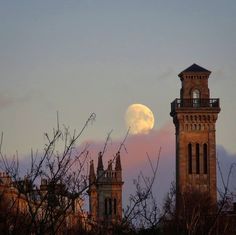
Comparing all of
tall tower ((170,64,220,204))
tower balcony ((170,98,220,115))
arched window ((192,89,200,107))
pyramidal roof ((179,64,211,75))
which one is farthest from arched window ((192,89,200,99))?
pyramidal roof ((179,64,211,75))

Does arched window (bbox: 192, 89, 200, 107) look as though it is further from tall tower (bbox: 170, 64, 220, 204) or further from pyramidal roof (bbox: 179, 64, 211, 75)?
pyramidal roof (bbox: 179, 64, 211, 75)

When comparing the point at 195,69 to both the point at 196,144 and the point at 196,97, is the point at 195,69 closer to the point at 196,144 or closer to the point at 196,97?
the point at 196,97

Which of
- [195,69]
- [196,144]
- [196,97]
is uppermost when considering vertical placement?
[195,69]

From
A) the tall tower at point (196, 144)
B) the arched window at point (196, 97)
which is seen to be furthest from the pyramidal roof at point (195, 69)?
the tall tower at point (196, 144)

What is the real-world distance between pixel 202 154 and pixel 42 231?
265 feet

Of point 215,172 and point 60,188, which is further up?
point 215,172

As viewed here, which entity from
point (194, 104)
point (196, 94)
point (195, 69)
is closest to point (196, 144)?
point (194, 104)

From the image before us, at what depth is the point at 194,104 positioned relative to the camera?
316 ft

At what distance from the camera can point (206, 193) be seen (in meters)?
87.7

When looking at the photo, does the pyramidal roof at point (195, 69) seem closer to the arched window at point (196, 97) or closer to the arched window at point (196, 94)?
the arched window at point (196, 97)

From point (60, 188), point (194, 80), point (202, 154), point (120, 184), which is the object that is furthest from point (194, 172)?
point (60, 188)

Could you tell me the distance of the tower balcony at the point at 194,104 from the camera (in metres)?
95.2

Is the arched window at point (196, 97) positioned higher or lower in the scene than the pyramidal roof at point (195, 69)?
lower

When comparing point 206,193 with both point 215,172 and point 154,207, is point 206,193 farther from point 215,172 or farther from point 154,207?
point 154,207
